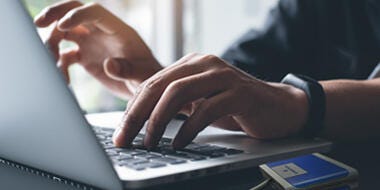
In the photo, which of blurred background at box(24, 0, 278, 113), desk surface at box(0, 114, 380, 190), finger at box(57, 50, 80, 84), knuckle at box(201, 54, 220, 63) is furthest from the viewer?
blurred background at box(24, 0, 278, 113)

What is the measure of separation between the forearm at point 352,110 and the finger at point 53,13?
1.57 feet

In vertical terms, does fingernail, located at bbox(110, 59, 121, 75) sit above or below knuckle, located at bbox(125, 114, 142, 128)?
below

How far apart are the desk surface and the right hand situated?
1.20 ft

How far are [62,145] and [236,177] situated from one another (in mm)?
212

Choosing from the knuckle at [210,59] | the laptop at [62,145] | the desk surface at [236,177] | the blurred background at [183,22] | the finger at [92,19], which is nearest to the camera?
the laptop at [62,145]

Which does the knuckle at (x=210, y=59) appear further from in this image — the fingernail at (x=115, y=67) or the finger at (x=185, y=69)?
the fingernail at (x=115, y=67)

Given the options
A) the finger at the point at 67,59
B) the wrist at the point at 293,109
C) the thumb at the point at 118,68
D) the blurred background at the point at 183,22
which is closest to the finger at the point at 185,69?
the wrist at the point at 293,109

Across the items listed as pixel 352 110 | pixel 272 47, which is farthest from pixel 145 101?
pixel 272 47

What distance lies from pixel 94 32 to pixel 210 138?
0.44m

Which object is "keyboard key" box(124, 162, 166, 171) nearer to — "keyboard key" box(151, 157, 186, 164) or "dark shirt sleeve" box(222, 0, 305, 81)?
"keyboard key" box(151, 157, 186, 164)

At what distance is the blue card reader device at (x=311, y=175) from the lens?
511mm

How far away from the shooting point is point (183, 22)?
73.0 inches

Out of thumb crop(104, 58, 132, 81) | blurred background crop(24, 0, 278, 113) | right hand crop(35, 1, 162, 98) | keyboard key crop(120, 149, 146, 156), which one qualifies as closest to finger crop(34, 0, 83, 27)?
right hand crop(35, 1, 162, 98)

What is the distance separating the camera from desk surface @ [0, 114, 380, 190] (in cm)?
52
